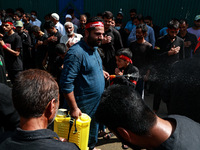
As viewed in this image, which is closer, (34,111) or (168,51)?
(34,111)

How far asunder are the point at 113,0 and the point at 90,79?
23.0 ft

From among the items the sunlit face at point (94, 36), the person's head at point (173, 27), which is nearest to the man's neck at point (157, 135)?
the sunlit face at point (94, 36)

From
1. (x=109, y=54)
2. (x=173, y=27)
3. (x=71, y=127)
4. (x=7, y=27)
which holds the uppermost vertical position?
(x=173, y=27)

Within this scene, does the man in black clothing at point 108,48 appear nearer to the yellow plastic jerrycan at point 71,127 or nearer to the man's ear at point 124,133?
the yellow plastic jerrycan at point 71,127

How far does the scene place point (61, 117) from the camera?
7.70 ft

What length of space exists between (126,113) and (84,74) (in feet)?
4.18

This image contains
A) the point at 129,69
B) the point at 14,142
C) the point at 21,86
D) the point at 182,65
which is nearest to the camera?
the point at 14,142

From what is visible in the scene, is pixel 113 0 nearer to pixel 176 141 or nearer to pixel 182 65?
pixel 182 65

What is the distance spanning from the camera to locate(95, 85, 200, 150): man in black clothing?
119cm

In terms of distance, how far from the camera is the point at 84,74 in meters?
2.46

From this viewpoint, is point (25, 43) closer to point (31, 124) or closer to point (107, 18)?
point (107, 18)

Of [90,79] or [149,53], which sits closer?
[90,79]

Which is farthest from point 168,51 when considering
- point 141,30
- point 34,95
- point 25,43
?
point 25,43

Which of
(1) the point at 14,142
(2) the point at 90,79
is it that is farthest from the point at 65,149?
(2) the point at 90,79
